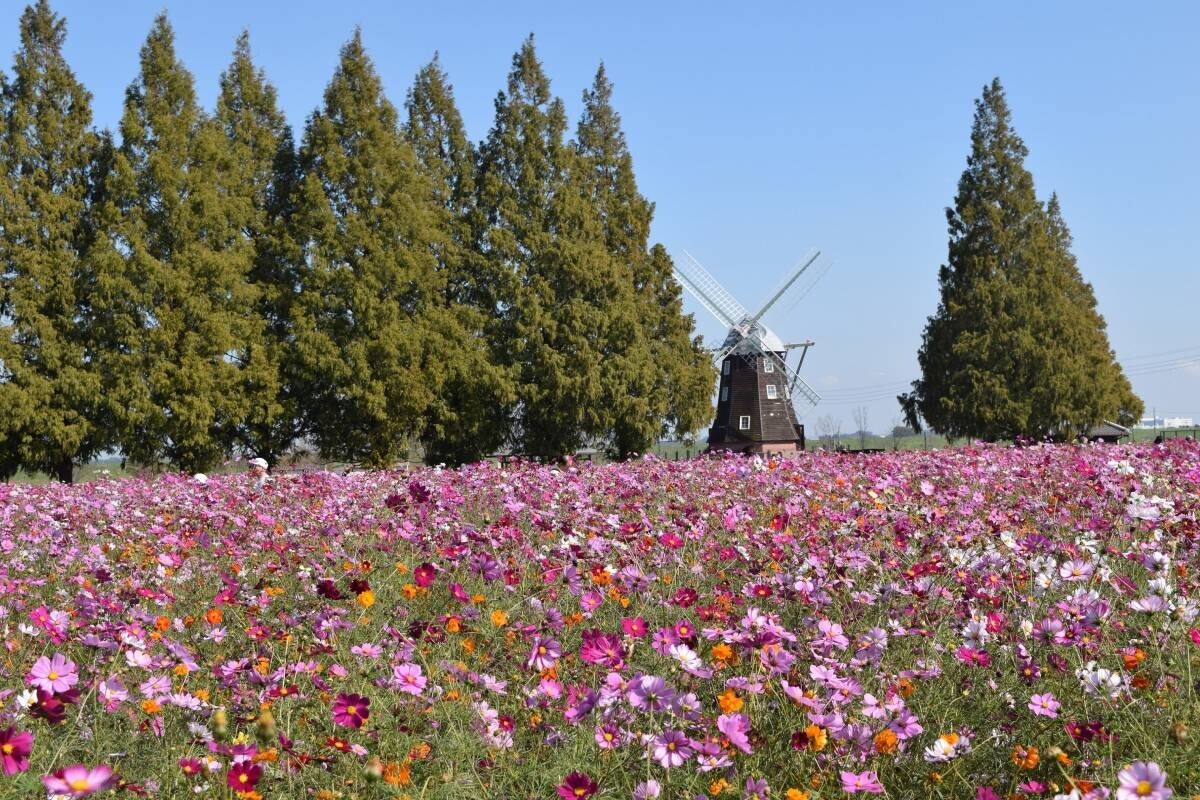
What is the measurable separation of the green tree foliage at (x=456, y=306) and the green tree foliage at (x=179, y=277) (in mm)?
4297

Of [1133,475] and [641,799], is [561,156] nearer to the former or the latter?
[1133,475]

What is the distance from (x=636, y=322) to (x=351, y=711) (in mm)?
23541

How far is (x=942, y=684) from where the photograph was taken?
380cm

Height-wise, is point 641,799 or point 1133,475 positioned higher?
point 1133,475

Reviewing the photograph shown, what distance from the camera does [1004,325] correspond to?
31438mm

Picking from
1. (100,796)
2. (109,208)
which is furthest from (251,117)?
(100,796)

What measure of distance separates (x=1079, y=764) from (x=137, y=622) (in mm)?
3014

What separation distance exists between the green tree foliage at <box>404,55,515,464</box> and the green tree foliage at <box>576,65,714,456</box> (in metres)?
2.92

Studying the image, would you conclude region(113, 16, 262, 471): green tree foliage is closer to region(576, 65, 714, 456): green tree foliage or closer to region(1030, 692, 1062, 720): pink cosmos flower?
region(576, 65, 714, 456): green tree foliage

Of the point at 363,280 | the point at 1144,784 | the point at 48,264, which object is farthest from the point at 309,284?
the point at 1144,784

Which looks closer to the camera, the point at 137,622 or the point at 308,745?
the point at 308,745

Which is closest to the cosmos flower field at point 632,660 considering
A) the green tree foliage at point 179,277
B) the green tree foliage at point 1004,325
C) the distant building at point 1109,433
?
the green tree foliage at point 179,277

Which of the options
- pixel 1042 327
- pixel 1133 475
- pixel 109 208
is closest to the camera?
pixel 1133 475

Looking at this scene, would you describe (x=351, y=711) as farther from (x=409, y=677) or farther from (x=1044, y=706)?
(x=1044, y=706)
